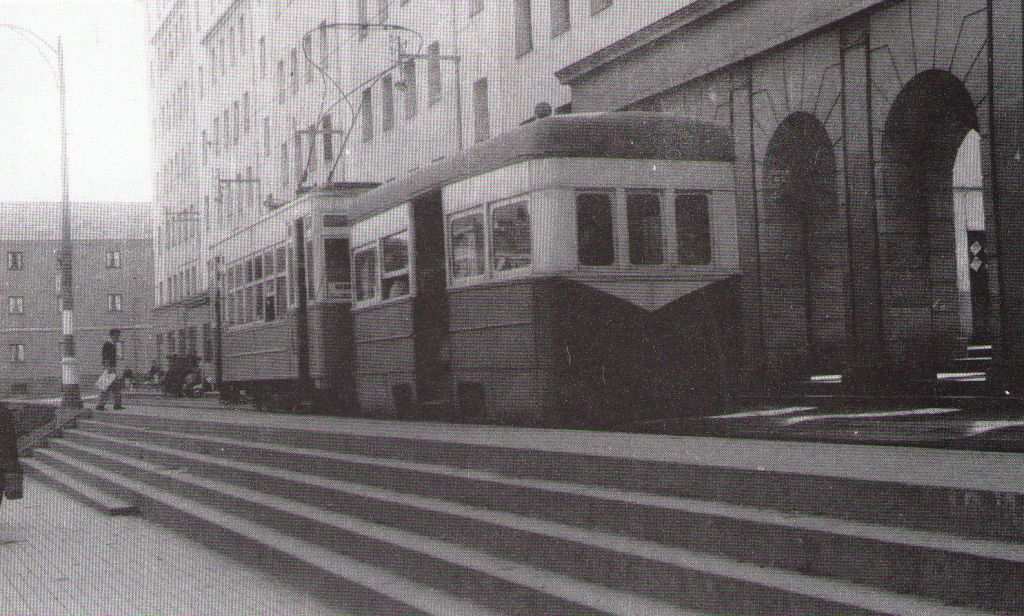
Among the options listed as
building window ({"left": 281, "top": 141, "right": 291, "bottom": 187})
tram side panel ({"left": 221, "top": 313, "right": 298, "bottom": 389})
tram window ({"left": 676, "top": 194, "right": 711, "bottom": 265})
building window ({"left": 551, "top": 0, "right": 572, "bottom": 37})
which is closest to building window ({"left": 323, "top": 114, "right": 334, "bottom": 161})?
building window ({"left": 281, "top": 141, "right": 291, "bottom": 187})

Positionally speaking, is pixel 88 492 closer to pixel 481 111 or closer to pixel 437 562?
pixel 437 562

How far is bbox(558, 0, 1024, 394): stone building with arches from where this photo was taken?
15.7 meters

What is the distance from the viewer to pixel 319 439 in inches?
540

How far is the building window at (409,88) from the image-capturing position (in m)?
36.4

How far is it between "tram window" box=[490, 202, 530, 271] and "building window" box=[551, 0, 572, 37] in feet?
45.2

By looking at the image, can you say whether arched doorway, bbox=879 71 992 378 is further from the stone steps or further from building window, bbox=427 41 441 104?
building window, bbox=427 41 441 104

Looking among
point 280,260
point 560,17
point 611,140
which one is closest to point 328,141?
point 560,17

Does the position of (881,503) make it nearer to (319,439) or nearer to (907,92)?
(319,439)

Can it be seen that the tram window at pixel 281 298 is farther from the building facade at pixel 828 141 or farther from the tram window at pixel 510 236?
the tram window at pixel 510 236

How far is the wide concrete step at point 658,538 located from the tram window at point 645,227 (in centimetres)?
323

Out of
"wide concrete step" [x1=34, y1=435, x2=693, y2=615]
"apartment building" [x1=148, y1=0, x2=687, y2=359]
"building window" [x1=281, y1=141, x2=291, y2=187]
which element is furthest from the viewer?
"building window" [x1=281, y1=141, x2=291, y2=187]

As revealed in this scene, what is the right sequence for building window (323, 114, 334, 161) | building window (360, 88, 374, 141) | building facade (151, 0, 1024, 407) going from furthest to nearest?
building window (323, 114, 334, 161) < building window (360, 88, 374, 141) < building facade (151, 0, 1024, 407)

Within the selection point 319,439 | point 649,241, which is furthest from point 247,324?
point 649,241

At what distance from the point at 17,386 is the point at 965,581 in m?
91.1
